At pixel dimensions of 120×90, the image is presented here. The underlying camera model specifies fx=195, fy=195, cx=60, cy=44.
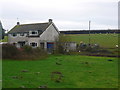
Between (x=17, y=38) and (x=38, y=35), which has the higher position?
(x=38, y=35)

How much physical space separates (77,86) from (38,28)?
3652 centimetres

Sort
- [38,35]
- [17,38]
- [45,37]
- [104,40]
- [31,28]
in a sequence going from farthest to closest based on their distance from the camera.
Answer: [104,40] < [17,38] < [31,28] < [45,37] < [38,35]

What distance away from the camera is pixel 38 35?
4606 cm

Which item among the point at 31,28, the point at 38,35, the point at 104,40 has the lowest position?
the point at 104,40

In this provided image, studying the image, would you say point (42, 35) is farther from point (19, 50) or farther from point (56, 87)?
point (56, 87)

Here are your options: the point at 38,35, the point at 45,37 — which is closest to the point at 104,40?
the point at 45,37

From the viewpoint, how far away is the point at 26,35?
48.5m

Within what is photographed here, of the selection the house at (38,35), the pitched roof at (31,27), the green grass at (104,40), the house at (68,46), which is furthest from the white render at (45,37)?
the green grass at (104,40)

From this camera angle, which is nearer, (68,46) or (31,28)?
(68,46)

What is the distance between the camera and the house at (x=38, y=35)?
46.2m

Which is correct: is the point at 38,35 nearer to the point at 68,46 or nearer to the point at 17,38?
the point at 17,38

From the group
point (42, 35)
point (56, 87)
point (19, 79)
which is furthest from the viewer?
point (42, 35)

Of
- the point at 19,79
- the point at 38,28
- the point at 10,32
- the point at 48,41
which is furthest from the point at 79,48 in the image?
the point at 19,79

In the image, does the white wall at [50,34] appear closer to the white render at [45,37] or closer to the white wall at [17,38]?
the white render at [45,37]
